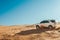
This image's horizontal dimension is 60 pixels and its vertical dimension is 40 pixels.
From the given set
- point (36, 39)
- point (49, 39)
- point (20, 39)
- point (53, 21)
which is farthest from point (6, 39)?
point (53, 21)

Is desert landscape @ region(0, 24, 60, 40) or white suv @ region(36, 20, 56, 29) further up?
white suv @ region(36, 20, 56, 29)

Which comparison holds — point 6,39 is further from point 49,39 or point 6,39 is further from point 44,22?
point 44,22

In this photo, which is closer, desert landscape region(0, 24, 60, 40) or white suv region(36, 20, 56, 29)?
desert landscape region(0, 24, 60, 40)

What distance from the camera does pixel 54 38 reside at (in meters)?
17.5

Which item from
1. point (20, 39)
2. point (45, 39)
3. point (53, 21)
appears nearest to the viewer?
point (45, 39)

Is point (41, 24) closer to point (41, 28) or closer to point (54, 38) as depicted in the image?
point (41, 28)

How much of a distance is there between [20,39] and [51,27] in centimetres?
1172

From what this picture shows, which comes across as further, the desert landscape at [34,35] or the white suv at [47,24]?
the white suv at [47,24]

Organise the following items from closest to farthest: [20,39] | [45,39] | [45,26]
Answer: [45,39] < [20,39] < [45,26]

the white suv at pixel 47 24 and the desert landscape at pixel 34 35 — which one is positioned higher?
the white suv at pixel 47 24

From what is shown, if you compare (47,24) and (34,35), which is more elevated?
(47,24)

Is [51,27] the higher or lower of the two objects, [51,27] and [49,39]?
the higher

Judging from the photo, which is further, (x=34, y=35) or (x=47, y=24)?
(x=47, y=24)

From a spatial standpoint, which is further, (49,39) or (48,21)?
(48,21)
